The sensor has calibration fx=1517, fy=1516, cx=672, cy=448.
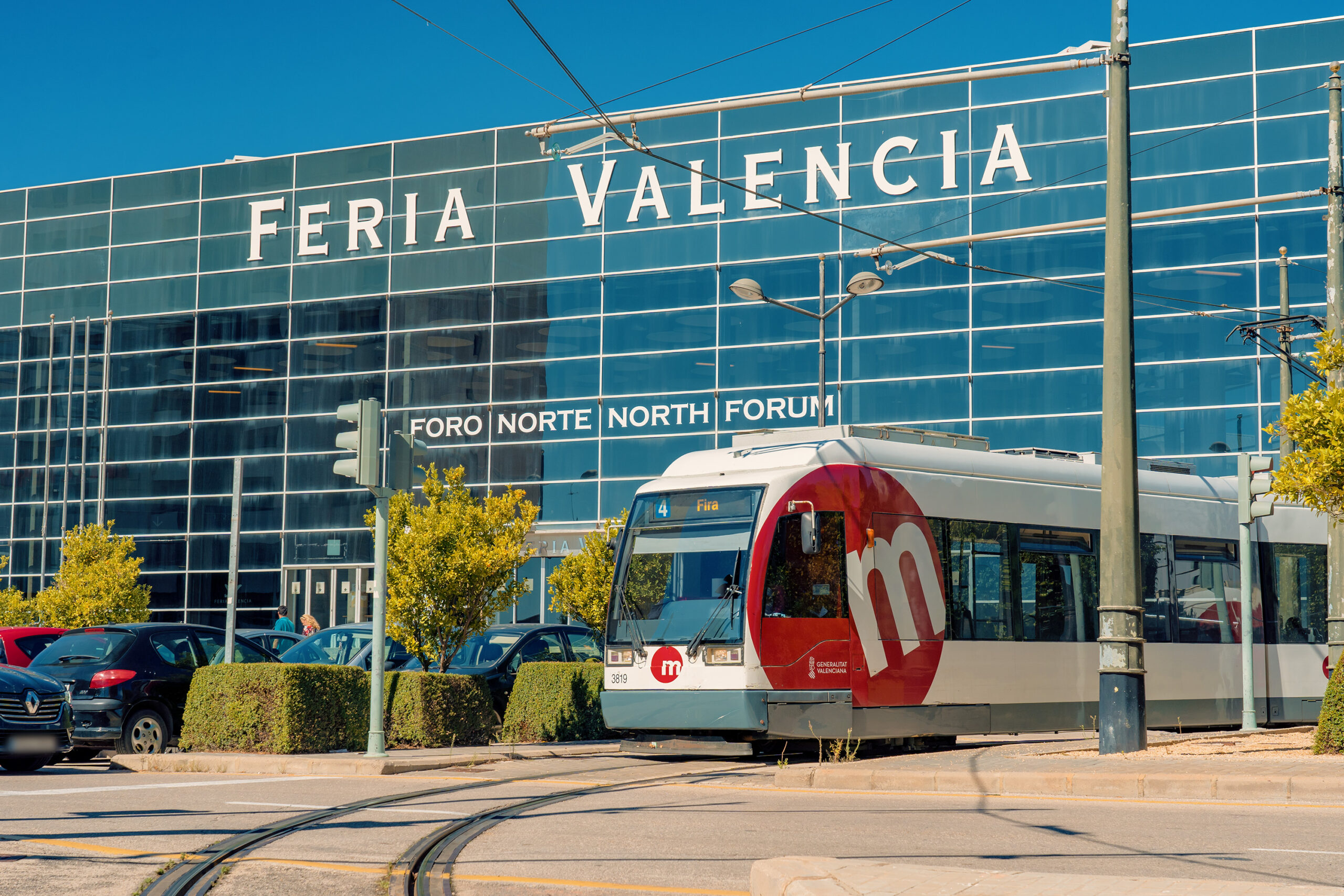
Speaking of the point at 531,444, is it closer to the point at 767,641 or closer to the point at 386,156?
the point at 386,156

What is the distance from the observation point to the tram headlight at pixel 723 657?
47.9 ft

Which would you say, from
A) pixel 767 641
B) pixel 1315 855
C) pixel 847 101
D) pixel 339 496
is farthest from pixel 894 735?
pixel 339 496

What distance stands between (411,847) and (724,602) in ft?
21.1

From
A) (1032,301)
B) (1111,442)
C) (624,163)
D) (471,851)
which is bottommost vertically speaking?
(471,851)

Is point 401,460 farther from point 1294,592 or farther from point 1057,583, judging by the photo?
point 1294,592

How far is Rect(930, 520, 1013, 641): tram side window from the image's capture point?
16422 millimetres

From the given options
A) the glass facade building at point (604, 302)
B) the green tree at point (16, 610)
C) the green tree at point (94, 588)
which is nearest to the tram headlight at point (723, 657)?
the glass facade building at point (604, 302)

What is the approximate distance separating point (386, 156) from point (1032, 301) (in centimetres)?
1975

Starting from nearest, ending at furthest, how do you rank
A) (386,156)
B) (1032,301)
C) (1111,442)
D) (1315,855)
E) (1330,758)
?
(1315,855) → (1330,758) → (1111,442) → (1032,301) → (386,156)

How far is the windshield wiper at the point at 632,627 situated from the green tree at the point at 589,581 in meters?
8.55

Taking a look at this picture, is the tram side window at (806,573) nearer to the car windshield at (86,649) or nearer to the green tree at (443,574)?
the green tree at (443,574)

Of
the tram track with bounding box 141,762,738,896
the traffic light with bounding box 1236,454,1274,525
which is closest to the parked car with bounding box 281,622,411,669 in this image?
the tram track with bounding box 141,762,738,896

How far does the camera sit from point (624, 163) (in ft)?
137

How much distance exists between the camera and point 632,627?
51.0ft
